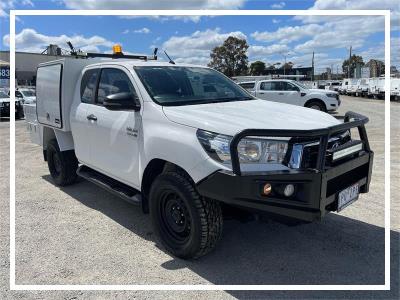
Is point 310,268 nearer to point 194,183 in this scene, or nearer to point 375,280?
point 375,280

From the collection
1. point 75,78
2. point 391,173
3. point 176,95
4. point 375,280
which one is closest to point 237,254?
point 375,280

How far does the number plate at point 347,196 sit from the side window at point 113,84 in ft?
7.40

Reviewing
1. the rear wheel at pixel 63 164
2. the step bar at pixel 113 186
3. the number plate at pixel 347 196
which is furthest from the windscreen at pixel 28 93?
the number plate at pixel 347 196

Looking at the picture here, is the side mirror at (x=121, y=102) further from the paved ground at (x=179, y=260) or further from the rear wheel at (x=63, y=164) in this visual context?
the rear wheel at (x=63, y=164)

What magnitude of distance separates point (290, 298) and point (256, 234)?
1.24 metres

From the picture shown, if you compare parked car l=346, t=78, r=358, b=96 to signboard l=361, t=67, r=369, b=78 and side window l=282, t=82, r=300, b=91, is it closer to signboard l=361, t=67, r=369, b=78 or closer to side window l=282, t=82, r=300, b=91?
signboard l=361, t=67, r=369, b=78

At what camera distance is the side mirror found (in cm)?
388

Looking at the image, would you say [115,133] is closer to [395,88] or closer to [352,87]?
[395,88]

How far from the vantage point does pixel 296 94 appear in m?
16.9

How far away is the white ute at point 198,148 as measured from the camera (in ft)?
9.98

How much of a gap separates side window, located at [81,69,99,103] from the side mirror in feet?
4.19

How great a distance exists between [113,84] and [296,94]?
13.3 metres

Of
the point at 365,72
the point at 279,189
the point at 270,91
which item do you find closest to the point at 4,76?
the point at 270,91

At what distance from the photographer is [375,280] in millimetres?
Result: 3381
